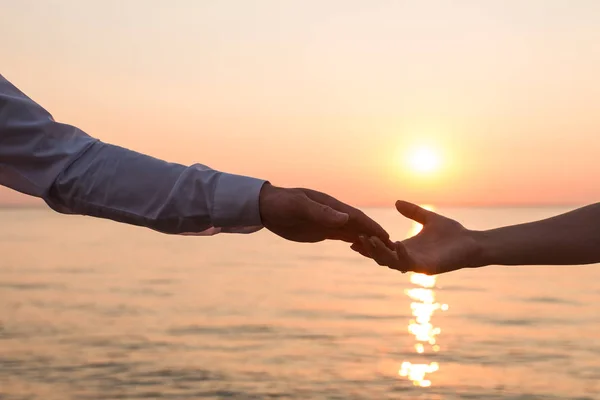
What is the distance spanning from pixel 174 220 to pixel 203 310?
41.1ft

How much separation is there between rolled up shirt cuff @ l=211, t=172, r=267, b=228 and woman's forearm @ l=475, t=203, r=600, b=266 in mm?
1659

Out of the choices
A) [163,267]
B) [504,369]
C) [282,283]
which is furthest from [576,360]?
[163,267]

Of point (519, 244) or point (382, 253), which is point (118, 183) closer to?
point (382, 253)

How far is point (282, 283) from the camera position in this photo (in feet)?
65.7

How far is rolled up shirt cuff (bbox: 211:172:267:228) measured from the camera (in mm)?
1598

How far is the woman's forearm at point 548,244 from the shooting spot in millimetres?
3080

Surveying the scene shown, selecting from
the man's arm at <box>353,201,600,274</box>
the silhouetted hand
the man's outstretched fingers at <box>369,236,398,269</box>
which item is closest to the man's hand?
the man's outstretched fingers at <box>369,236,398,269</box>

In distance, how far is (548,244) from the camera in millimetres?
3086

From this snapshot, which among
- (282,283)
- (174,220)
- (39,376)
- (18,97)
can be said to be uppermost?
(282,283)

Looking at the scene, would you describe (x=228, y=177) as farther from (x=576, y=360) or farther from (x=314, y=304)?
(x=314, y=304)

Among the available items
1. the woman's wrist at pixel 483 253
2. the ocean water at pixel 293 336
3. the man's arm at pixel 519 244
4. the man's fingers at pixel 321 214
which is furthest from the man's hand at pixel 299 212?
the ocean water at pixel 293 336

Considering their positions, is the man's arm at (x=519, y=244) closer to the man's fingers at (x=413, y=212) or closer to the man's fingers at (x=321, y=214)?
the man's fingers at (x=413, y=212)

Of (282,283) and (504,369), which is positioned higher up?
(282,283)

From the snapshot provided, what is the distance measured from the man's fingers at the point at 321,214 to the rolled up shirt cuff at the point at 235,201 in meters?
0.10
